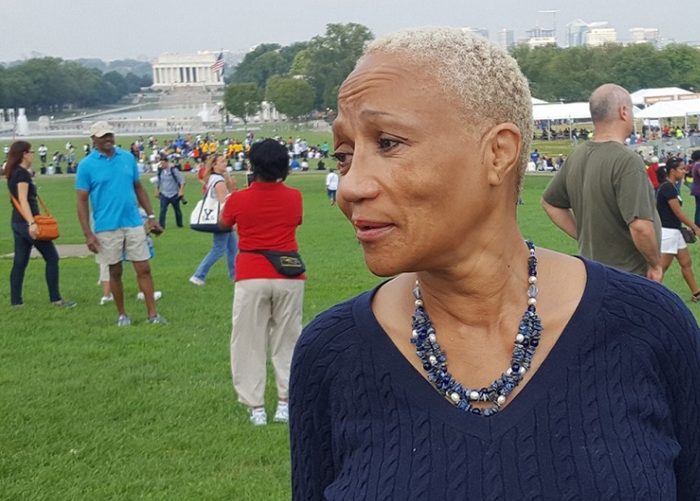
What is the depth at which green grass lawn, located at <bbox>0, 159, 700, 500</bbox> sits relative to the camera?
571 centimetres

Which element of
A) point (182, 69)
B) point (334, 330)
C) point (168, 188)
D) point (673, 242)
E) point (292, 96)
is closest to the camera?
point (334, 330)

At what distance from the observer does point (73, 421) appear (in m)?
6.91

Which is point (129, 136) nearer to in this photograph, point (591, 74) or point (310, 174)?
point (591, 74)

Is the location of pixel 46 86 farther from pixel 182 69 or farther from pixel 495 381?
pixel 495 381

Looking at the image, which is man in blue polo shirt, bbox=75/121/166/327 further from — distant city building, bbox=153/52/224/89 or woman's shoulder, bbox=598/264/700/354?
distant city building, bbox=153/52/224/89

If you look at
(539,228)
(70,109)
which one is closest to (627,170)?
(539,228)

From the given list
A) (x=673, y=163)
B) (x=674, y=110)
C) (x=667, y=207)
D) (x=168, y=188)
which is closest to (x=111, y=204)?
(x=667, y=207)

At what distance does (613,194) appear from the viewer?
18.5ft

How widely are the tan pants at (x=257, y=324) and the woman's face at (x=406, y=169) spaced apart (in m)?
4.93

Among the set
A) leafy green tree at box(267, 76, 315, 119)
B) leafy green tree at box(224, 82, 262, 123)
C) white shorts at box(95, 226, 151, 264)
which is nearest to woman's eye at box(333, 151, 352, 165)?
white shorts at box(95, 226, 151, 264)

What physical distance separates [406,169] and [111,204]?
8165mm

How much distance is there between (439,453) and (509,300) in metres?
0.32

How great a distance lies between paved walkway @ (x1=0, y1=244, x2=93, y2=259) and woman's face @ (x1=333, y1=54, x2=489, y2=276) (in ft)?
52.8

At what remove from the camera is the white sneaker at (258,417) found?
6812mm
